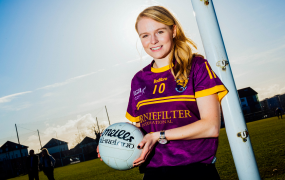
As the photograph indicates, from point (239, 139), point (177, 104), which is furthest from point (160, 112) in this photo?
point (239, 139)

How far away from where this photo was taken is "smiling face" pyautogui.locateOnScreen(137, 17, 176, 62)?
1.97 meters

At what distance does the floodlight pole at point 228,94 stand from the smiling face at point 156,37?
12.4 inches

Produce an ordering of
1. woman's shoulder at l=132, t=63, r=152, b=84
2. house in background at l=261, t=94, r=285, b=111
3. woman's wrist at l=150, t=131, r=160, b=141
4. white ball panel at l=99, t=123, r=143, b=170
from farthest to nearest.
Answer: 1. house in background at l=261, t=94, r=285, b=111
2. woman's shoulder at l=132, t=63, r=152, b=84
3. white ball panel at l=99, t=123, r=143, b=170
4. woman's wrist at l=150, t=131, r=160, b=141

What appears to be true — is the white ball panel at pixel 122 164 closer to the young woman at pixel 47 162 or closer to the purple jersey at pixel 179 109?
the purple jersey at pixel 179 109

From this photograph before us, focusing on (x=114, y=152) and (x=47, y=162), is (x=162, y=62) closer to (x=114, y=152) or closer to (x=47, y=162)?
(x=114, y=152)

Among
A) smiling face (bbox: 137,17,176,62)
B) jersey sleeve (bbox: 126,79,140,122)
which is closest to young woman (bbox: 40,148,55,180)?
jersey sleeve (bbox: 126,79,140,122)

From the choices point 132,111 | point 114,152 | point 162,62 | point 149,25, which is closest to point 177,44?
point 162,62

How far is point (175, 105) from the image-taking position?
172 cm

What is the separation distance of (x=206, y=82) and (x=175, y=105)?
325mm

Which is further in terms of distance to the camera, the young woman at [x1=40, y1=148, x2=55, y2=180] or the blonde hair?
the young woman at [x1=40, y1=148, x2=55, y2=180]

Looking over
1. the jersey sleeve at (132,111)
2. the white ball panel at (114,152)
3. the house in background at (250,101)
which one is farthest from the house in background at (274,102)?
the white ball panel at (114,152)

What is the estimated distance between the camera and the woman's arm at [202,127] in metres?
1.52

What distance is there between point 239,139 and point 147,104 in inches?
33.9

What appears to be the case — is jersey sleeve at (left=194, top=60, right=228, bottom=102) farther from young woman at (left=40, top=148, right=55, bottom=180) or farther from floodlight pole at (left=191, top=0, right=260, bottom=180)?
young woman at (left=40, top=148, right=55, bottom=180)
